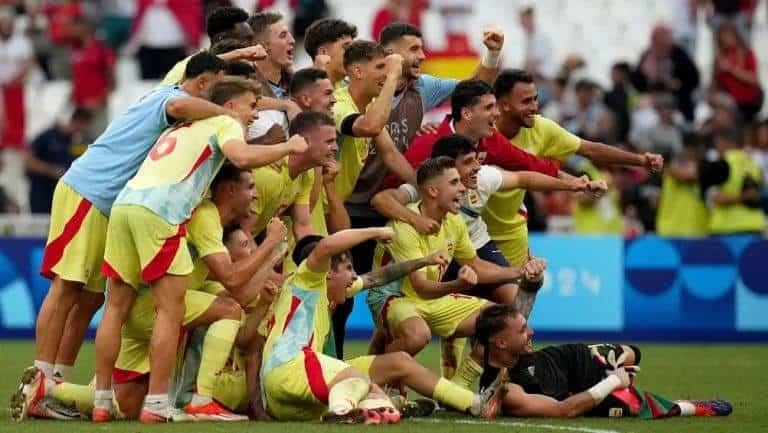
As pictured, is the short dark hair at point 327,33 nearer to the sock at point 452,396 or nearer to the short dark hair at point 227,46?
the short dark hair at point 227,46

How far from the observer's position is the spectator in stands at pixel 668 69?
70.4 feet

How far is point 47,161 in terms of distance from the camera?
64.8 ft

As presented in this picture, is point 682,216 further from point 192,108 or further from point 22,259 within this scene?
point 192,108

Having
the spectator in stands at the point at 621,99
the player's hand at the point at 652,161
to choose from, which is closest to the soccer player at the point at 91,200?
the player's hand at the point at 652,161

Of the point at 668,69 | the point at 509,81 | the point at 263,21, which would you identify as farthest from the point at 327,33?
the point at 668,69

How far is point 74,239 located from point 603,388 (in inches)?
128

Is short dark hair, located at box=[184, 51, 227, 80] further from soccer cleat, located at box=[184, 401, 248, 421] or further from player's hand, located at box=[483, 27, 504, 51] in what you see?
player's hand, located at box=[483, 27, 504, 51]

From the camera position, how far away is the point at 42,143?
1980 centimetres

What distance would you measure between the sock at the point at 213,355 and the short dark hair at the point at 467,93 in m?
2.61

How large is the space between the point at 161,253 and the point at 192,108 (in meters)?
0.87

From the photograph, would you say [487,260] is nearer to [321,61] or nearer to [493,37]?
[493,37]

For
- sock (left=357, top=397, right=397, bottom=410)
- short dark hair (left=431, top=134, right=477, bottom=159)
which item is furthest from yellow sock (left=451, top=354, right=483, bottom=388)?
short dark hair (left=431, top=134, right=477, bottom=159)

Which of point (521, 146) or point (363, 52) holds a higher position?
point (363, 52)

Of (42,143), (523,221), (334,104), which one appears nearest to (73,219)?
(334,104)
